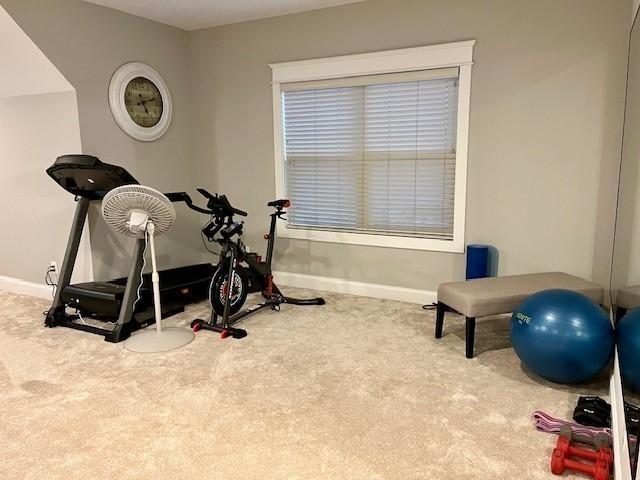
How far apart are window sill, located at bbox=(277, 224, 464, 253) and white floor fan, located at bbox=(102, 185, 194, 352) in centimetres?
156

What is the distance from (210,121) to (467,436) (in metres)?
3.91

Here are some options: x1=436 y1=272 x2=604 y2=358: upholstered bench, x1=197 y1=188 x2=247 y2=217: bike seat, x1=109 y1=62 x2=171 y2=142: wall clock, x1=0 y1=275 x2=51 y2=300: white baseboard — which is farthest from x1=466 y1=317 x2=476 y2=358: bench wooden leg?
x1=0 y1=275 x2=51 y2=300: white baseboard

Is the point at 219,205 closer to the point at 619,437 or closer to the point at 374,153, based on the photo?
the point at 374,153

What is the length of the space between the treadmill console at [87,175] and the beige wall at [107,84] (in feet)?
1.63

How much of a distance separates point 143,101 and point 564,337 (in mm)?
3950

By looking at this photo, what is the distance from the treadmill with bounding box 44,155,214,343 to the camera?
3391 millimetres

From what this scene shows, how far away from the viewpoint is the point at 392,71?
3.97 meters

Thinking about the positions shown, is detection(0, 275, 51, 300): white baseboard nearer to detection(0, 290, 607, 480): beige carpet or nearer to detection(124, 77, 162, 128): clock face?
detection(0, 290, 607, 480): beige carpet

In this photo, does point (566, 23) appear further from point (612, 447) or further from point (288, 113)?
point (612, 447)

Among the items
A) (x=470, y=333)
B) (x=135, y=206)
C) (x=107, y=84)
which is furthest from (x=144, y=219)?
(x=470, y=333)

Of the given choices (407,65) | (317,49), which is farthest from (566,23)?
(317,49)

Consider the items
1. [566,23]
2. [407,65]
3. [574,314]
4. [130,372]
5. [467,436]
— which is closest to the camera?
[467,436]

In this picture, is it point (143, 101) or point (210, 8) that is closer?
point (210, 8)

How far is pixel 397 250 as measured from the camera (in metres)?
4.26
